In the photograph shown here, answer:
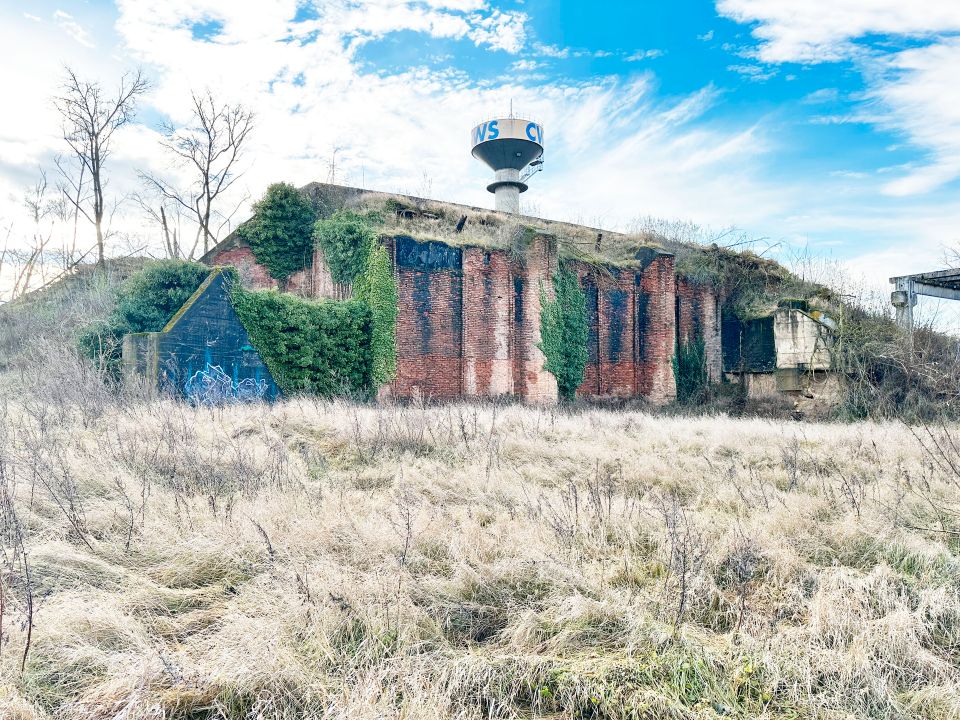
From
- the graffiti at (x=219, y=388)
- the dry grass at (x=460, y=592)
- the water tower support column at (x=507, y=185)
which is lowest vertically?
the dry grass at (x=460, y=592)

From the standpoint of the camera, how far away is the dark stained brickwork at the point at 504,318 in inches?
659

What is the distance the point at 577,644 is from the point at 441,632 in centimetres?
76

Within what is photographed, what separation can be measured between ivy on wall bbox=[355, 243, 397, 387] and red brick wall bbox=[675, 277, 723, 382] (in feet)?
36.5

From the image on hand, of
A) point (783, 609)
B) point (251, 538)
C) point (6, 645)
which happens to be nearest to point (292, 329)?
point (251, 538)

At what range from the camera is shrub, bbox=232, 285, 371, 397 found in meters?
13.6

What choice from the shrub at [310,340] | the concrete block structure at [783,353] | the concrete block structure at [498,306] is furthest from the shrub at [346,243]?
the concrete block structure at [783,353]

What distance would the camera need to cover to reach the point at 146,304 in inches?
516

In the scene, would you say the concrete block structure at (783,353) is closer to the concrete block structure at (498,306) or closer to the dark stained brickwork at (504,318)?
the concrete block structure at (498,306)

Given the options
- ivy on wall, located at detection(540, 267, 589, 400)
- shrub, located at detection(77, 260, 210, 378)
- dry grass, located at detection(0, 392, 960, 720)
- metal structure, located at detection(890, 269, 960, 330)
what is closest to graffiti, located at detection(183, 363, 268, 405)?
shrub, located at detection(77, 260, 210, 378)

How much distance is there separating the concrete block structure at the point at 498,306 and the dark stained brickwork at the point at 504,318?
31 mm

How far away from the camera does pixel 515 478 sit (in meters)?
6.11

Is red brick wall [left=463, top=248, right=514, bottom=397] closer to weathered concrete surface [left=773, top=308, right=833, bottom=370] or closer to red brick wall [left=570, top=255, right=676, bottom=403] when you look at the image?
red brick wall [left=570, top=255, right=676, bottom=403]

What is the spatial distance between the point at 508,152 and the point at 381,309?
60.3 feet

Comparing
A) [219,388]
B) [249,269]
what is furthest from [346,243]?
[219,388]
